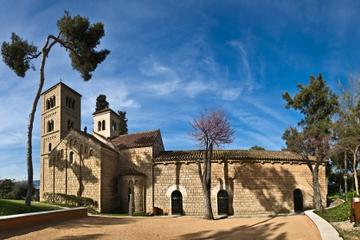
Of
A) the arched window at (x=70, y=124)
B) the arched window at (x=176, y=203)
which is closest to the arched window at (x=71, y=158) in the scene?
Answer: the arched window at (x=176, y=203)

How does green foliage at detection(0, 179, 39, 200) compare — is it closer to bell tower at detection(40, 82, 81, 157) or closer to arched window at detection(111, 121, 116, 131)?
bell tower at detection(40, 82, 81, 157)

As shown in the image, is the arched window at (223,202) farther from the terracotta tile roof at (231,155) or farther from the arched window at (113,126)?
the arched window at (113,126)

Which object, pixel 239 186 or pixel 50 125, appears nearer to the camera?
pixel 239 186

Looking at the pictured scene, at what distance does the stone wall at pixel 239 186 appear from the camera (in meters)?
28.1

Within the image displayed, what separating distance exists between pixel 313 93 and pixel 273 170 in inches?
645

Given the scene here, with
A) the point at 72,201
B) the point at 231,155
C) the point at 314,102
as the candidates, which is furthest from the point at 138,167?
the point at 314,102

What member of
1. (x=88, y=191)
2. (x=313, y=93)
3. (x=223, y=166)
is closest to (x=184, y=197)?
(x=223, y=166)

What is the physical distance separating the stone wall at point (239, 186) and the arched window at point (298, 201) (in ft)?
1.11

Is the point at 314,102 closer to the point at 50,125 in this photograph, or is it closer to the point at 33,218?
the point at 50,125

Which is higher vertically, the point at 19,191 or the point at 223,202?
the point at 19,191

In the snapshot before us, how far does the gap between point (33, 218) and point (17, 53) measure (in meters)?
13.3

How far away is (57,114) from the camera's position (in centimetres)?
3831

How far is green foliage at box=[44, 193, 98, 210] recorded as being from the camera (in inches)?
1051

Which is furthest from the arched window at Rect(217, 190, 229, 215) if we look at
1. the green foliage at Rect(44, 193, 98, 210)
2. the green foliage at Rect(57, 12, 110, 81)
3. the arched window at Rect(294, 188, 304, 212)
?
the green foliage at Rect(57, 12, 110, 81)
